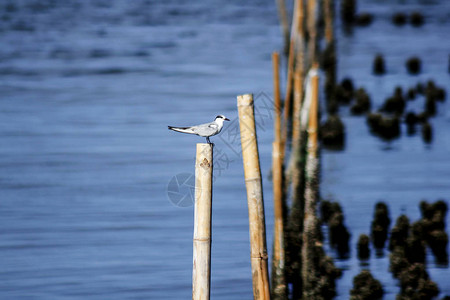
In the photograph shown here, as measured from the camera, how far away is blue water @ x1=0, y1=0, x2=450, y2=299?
25.8 feet

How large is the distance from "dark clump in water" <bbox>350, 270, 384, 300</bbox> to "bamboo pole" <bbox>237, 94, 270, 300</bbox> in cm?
189

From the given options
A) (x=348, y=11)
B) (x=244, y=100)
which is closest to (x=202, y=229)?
(x=244, y=100)

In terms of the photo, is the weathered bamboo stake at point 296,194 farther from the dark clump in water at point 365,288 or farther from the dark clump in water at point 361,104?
A: the dark clump in water at point 361,104

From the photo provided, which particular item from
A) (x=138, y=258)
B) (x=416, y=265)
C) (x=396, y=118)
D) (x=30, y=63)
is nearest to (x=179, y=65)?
(x=30, y=63)

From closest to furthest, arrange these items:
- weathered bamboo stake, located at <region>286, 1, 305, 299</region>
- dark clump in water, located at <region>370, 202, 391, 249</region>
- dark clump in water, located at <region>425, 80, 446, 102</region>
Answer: weathered bamboo stake, located at <region>286, 1, 305, 299</region>, dark clump in water, located at <region>370, 202, 391, 249</region>, dark clump in water, located at <region>425, 80, 446, 102</region>

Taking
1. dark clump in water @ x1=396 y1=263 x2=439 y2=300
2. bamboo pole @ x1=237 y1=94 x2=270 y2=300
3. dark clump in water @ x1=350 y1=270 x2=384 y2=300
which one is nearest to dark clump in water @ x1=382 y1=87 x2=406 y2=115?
dark clump in water @ x1=396 y1=263 x2=439 y2=300

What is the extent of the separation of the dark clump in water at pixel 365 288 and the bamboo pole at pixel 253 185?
74.4 inches

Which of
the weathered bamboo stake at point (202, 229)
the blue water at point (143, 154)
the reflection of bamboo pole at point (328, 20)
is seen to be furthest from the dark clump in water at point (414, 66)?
the weathered bamboo stake at point (202, 229)

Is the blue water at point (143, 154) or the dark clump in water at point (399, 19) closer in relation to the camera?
the blue water at point (143, 154)

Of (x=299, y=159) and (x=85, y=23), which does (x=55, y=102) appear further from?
(x=85, y=23)

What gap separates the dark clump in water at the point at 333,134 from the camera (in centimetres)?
1283

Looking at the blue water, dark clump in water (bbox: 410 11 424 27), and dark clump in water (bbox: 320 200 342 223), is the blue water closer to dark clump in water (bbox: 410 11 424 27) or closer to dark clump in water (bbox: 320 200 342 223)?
dark clump in water (bbox: 320 200 342 223)

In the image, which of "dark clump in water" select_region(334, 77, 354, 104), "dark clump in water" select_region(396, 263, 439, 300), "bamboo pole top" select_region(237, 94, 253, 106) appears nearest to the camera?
"bamboo pole top" select_region(237, 94, 253, 106)

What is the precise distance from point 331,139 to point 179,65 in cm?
725
